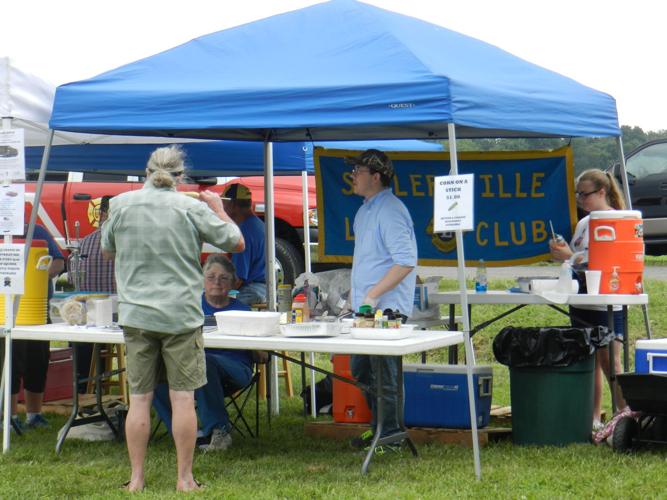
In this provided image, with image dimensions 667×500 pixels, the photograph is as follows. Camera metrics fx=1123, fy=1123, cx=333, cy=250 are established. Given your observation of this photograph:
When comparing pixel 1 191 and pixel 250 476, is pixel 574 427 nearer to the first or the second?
pixel 250 476

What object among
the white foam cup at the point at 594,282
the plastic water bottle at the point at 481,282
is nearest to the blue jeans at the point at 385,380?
the plastic water bottle at the point at 481,282

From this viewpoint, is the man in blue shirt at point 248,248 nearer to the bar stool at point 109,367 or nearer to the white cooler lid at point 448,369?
the bar stool at point 109,367

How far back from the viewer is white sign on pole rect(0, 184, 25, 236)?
20.6ft

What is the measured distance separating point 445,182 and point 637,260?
168 cm

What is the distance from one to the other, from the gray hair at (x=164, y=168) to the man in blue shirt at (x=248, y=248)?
8.74 ft

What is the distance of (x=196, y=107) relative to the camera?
6.02 metres

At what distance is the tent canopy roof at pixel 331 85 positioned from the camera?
573 centimetres

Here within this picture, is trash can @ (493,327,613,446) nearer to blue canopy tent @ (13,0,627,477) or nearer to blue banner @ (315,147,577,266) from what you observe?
blue canopy tent @ (13,0,627,477)

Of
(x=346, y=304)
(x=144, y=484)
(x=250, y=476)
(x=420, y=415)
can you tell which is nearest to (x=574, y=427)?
(x=420, y=415)

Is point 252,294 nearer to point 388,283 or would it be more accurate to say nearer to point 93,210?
point 388,283

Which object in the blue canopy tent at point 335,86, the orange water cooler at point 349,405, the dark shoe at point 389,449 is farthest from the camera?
the orange water cooler at point 349,405

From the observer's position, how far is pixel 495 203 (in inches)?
320

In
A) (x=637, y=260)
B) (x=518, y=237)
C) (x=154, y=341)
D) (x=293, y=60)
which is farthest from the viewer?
Answer: (x=518, y=237)

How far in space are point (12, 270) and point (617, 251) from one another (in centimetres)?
349
